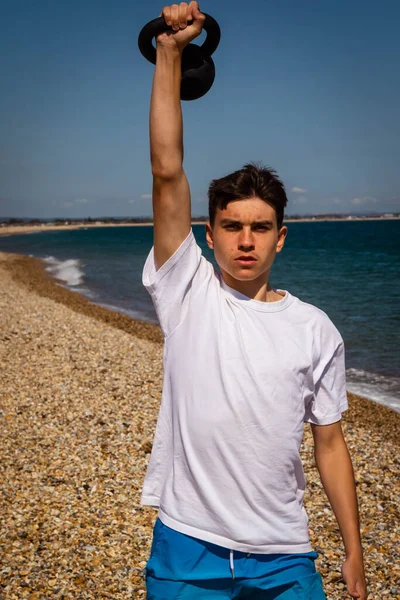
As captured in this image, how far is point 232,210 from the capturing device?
2088 millimetres

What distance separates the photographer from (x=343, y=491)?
216cm

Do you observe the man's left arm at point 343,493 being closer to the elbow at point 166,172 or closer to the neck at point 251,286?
the neck at point 251,286

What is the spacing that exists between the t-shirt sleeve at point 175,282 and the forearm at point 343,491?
34.2 inches

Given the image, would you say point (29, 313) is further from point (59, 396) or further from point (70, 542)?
point (70, 542)

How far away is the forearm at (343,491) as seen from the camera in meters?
2.15

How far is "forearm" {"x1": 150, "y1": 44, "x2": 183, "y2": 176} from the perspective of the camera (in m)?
1.90

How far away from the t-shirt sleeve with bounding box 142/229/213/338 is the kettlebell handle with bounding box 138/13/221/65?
0.70 metres

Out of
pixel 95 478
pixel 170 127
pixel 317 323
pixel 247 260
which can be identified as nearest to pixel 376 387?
pixel 95 478

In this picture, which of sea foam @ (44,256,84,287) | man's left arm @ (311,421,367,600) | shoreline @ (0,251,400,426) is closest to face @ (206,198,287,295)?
man's left arm @ (311,421,367,600)

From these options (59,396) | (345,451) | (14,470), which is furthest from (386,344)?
(345,451)

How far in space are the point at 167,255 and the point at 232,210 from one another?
12.9 inches

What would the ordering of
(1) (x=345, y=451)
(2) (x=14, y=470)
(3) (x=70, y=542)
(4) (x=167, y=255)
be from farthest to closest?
(2) (x=14, y=470)
(3) (x=70, y=542)
(1) (x=345, y=451)
(4) (x=167, y=255)

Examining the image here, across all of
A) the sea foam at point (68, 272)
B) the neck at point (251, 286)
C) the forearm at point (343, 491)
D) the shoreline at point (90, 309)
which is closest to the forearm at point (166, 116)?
the neck at point (251, 286)

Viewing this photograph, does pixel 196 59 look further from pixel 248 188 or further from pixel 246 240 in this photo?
pixel 246 240
